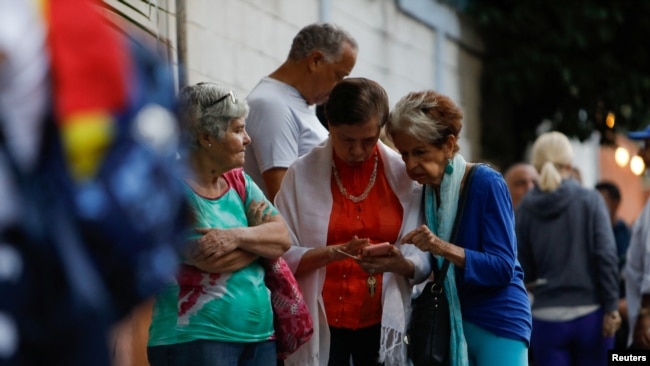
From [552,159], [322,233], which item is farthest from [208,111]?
[552,159]

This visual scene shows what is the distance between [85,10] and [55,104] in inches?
3.6

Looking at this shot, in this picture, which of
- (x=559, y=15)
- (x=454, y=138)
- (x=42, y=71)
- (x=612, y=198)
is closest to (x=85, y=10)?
(x=42, y=71)

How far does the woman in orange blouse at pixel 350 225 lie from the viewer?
464cm

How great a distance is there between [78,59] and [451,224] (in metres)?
3.51

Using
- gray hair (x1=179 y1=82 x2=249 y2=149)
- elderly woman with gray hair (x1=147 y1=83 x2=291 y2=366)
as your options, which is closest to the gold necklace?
elderly woman with gray hair (x1=147 y1=83 x2=291 y2=366)

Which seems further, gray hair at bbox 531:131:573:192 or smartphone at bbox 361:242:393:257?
gray hair at bbox 531:131:573:192

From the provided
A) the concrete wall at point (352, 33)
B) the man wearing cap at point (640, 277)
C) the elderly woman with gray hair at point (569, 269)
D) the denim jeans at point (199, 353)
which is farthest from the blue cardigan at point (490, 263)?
the elderly woman with gray hair at point (569, 269)

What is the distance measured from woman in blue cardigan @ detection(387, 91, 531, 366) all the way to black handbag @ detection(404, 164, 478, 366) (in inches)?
0.8

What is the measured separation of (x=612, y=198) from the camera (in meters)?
11.1

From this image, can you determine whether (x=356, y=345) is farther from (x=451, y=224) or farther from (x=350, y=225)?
(x=451, y=224)

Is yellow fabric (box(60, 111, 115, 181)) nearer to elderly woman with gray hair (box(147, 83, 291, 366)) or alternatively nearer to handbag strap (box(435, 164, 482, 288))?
elderly woman with gray hair (box(147, 83, 291, 366))

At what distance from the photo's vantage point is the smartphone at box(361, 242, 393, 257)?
4.46 m

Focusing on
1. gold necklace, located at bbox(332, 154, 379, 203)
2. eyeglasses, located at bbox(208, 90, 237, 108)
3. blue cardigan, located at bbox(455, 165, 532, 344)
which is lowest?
blue cardigan, located at bbox(455, 165, 532, 344)

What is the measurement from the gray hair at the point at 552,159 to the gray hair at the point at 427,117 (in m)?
3.41
